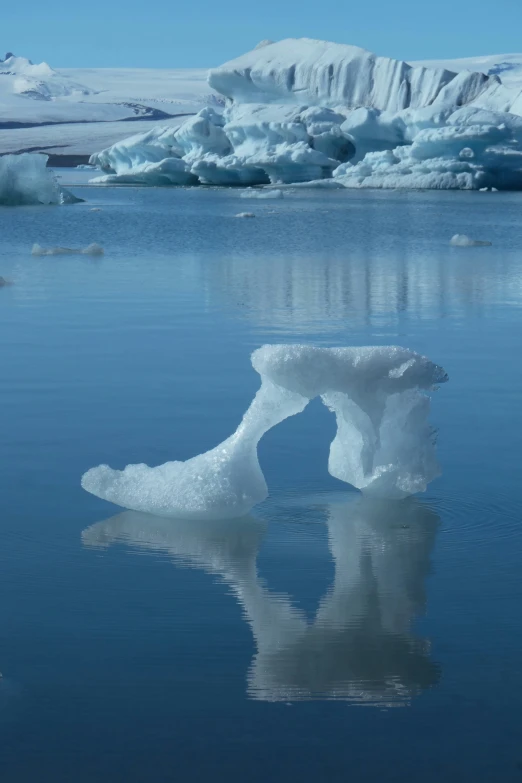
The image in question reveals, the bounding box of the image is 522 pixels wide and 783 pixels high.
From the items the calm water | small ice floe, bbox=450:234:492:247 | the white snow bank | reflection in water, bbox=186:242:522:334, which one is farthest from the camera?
the white snow bank

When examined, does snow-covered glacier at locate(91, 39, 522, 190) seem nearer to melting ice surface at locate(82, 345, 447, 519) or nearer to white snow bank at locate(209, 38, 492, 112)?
white snow bank at locate(209, 38, 492, 112)

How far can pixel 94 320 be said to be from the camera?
8133 mm

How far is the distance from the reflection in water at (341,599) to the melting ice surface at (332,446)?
7cm

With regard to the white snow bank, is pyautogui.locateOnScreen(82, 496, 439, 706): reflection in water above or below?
below

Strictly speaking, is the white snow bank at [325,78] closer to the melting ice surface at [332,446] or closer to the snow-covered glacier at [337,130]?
the snow-covered glacier at [337,130]

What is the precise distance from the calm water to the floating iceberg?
788 inches

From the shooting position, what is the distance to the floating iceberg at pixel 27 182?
1029 inches

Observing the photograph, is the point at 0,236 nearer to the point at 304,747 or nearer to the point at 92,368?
the point at 92,368

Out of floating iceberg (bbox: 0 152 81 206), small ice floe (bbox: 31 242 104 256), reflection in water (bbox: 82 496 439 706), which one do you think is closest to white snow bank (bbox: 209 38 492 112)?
floating iceberg (bbox: 0 152 81 206)

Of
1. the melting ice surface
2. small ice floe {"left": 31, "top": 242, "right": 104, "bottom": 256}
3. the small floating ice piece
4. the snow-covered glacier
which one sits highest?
the snow-covered glacier

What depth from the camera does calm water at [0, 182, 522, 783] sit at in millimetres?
2238

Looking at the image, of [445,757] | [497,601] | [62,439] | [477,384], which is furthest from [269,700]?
[477,384]

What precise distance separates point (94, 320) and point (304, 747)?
20.3 ft

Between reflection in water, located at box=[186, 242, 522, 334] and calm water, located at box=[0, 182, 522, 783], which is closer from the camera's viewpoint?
calm water, located at box=[0, 182, 522, 783]
